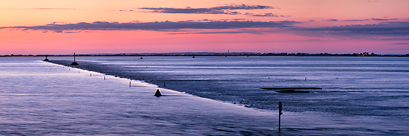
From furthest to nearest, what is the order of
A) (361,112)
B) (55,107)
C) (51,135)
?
(55,107), (361,112), (51,135)

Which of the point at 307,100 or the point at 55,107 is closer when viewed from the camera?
the point at 55,107

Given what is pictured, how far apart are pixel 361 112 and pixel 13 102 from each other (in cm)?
2234

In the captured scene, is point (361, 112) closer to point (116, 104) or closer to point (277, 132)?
point (277, 132)

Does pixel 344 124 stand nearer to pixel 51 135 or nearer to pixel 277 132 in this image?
pixel 277 132

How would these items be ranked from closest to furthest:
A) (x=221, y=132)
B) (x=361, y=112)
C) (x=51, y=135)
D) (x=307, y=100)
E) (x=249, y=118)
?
(x=51, y=135) → (x=221, y=132) → (x=249, y=118) → (x=361, y=112) → (x=307, y=100)

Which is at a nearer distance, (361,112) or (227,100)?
(361,112)

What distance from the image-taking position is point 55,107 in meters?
27.9

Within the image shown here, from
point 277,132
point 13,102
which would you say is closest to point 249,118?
point 277,132

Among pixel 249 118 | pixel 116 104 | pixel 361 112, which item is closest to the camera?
pixel 249 118

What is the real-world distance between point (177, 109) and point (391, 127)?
1210 centimetres

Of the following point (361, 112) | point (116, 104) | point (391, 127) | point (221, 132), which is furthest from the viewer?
point (116, 104)

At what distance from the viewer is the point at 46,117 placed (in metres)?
23.6

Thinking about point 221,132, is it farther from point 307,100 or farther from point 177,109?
point 307,100

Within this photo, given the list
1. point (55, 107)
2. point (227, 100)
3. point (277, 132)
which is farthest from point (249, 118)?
point (55, 107)
